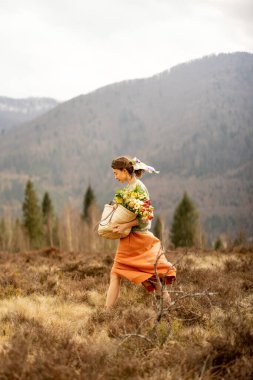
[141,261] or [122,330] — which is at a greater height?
[141,261]

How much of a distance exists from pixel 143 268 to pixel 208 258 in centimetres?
650

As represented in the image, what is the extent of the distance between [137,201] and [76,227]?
190 ft

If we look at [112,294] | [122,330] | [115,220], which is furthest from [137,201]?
[122,330]

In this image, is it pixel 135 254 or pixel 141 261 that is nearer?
pixel 141 261

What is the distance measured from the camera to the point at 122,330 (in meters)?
5.22

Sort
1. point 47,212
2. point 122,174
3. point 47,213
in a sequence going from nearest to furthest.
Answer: point 122,174 → point 47,213 → point 47,212

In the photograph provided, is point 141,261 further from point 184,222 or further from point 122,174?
point 184,222

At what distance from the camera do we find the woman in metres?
6.73

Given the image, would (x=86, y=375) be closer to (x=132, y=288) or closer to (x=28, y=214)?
(x=132, y=288)

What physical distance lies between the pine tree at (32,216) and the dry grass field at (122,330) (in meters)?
50.9

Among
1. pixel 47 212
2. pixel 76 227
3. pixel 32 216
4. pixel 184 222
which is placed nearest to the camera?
pixel 184 222

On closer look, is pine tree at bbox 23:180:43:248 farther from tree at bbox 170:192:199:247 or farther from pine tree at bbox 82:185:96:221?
tree at bbox 170:192:199:247

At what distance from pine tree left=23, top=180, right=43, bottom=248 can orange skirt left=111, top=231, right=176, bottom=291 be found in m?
54.1

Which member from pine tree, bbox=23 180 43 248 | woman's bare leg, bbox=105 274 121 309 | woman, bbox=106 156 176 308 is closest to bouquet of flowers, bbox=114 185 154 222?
woman, bbox=106 156 176 308
